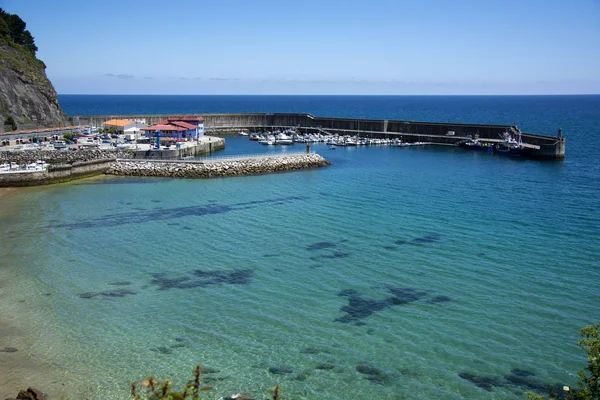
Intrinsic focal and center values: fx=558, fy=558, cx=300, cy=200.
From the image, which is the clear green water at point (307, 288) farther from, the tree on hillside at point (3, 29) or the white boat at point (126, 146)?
the tree on hillside at point (3, 29)

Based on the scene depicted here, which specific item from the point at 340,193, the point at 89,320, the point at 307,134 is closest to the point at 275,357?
the point at 89,320

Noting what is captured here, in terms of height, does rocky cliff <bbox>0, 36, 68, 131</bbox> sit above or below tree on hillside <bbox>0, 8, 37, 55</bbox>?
below

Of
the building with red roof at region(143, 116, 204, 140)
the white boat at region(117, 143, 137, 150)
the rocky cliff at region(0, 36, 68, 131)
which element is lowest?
the white boat at region(117, 143, 137, 150)

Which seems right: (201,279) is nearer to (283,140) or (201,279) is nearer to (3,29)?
(283,140)

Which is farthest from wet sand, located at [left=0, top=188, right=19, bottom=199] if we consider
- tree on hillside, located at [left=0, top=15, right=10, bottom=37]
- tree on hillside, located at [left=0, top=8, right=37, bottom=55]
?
tree on hillside, located at [left=0, top=8, right=37, bottom=55]

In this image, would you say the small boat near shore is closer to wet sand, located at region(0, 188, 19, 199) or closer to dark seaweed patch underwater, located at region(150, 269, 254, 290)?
wet sand, located at region(0, 188, 19, 199)

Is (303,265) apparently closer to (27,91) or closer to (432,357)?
(432,357)
